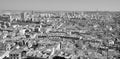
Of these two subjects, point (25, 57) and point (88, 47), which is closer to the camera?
point (25, 57)

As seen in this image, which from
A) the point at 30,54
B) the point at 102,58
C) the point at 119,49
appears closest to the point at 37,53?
the point at 30,54

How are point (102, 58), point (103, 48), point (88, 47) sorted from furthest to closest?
point (88, 47) → point (103, 48) → point (102, 58)

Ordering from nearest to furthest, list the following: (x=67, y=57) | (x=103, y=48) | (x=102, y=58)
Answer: (x=67, y=57) < (x=102, y=58) < (x=103, y=48)

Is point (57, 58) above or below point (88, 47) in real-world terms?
above

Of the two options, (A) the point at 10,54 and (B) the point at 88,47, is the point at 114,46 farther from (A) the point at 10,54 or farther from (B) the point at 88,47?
(A) the point at 10,54

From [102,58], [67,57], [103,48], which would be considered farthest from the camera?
[103,48]

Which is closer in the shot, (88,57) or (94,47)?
(88,57)

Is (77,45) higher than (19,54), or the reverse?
(19,54)

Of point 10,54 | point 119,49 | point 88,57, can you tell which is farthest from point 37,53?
point 119,49

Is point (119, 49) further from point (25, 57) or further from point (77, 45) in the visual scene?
point (25, 57)
